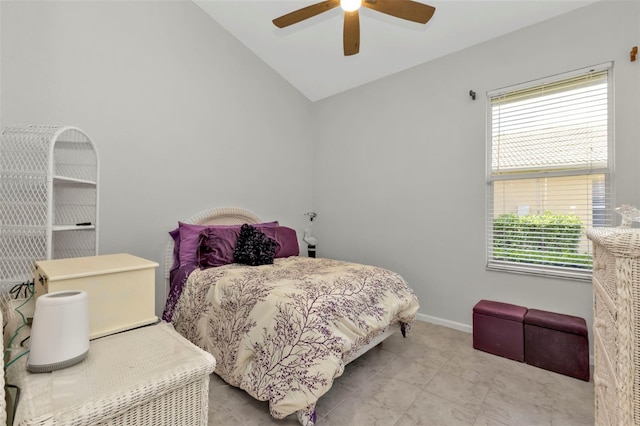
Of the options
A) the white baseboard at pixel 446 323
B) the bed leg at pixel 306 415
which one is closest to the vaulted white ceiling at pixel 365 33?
the white baseboard at pixel 446 323

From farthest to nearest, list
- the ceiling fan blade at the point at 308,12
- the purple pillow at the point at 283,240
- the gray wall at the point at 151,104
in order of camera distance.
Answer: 1. the purple pillow at the point at 283,240
2. the gray wall at the point at 151,104
3. the ceiling fan blade at the point at 308,12

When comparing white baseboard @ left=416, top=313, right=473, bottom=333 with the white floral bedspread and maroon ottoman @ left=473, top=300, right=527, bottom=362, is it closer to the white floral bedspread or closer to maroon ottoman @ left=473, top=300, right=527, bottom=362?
maroon ottoman @ left=473, top=300, right=527, bottom=362

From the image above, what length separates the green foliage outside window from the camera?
2.44m

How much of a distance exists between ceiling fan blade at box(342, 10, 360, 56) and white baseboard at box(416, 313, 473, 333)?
9.07ft

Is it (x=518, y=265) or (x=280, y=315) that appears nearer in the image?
(x=280, y=315)

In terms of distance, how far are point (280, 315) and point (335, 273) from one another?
2.38 feet

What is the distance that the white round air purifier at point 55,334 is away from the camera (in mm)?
870

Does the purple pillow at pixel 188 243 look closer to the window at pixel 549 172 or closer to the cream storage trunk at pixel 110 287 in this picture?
the cream storage trunk at pixel 110 287

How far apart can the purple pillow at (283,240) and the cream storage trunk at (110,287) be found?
6.21 ft

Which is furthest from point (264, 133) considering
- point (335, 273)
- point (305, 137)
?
point (335, 273)

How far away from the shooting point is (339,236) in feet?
13.2

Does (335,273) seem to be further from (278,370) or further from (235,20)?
(235,20)

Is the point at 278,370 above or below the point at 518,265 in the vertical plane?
below

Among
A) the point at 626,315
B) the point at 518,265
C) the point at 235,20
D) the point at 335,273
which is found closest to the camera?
the point at 626,315
